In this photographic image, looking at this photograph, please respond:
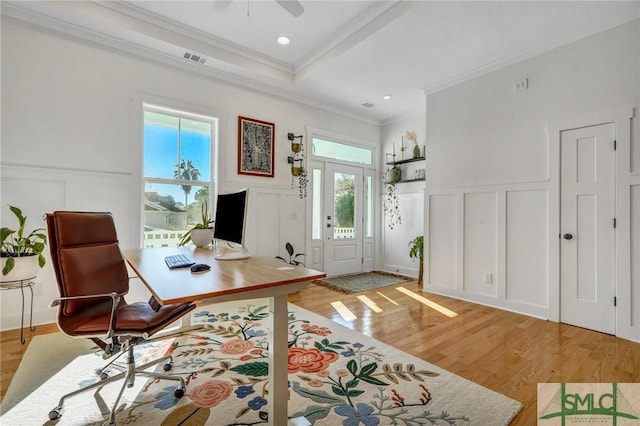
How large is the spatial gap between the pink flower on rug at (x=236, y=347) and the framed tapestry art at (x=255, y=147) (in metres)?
2.37

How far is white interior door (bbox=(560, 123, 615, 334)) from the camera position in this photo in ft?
8.98

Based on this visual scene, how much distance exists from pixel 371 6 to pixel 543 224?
9.52 feet

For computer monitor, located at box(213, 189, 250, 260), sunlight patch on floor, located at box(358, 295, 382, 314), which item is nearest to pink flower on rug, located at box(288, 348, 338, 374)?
computer monitor, located at box(213, 189, 250, 260)

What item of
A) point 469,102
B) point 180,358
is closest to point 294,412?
point 180,358

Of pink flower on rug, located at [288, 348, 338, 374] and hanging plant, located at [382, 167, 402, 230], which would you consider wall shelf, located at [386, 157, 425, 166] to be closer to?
hanging plant, located at [382, 167, 402, 230]

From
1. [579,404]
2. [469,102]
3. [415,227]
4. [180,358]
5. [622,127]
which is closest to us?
[579,404]

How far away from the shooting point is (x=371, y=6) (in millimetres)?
2914

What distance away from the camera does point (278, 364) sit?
4.52 ft

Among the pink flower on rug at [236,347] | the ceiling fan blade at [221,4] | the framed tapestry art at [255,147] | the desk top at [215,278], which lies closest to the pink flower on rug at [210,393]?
the pink flower on rug at [236,347]

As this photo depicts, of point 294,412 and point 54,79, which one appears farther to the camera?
point 54,79

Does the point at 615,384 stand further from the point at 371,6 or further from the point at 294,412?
the point at 371,6

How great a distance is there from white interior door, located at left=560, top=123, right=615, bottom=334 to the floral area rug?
74.2 inches

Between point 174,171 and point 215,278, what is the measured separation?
2.77 meters

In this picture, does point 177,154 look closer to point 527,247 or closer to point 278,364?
point 278,364
